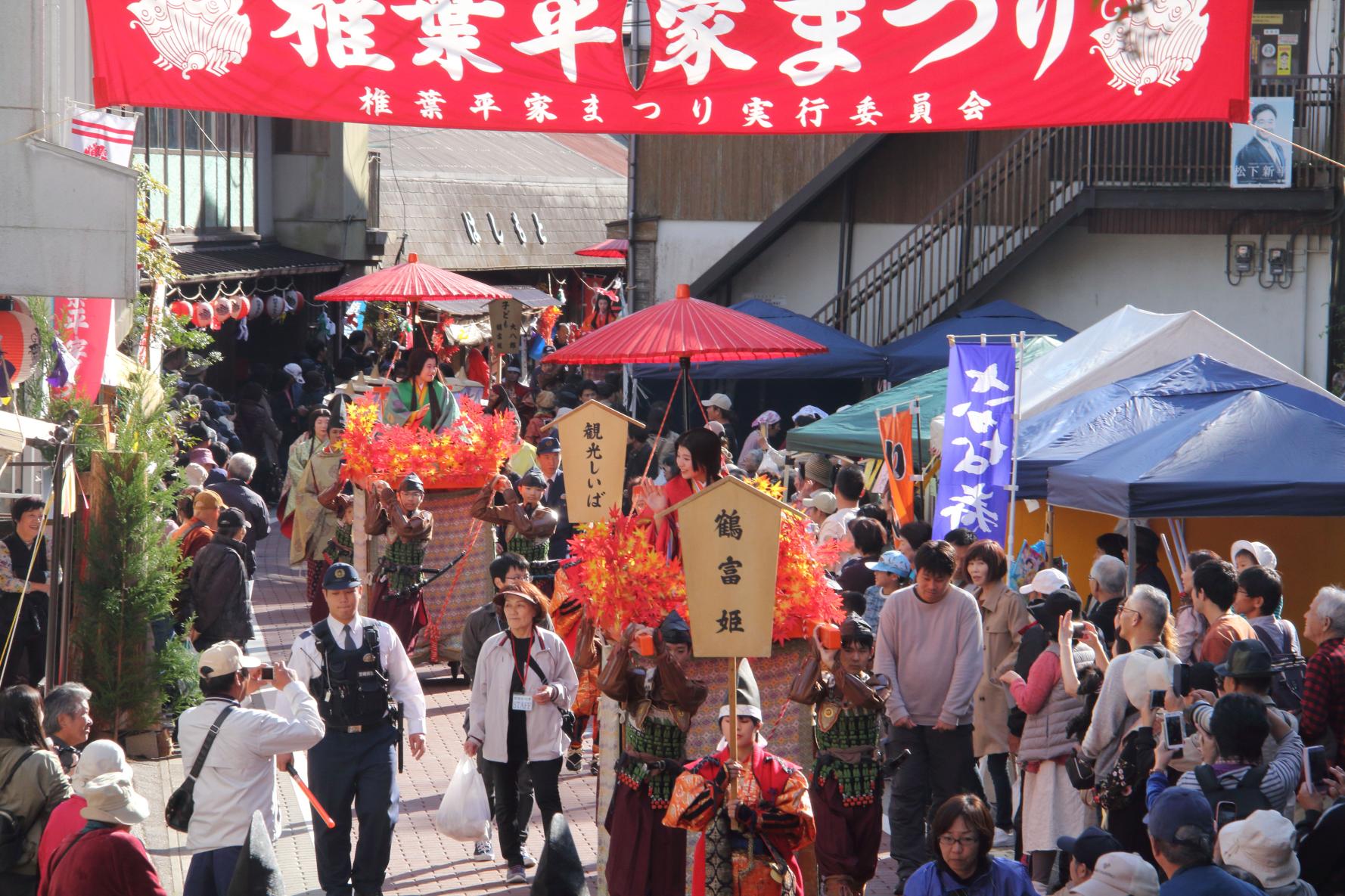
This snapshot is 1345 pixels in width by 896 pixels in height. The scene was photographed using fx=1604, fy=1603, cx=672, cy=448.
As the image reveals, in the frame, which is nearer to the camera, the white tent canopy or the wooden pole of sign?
the wooden pole of sign

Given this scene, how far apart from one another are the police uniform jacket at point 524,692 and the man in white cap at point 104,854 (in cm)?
281

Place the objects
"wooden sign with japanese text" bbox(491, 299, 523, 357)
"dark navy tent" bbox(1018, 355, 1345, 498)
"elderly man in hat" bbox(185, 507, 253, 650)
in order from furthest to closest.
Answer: "wooden sign with japanese text" bbox(491, 299, 523, 357) < "elderly man in hat" bbox(185, 507, 253, 650) < "dark navy tent" bbox(1018, 355, 1345, 498)

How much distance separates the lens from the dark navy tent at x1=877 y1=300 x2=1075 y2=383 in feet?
61.3

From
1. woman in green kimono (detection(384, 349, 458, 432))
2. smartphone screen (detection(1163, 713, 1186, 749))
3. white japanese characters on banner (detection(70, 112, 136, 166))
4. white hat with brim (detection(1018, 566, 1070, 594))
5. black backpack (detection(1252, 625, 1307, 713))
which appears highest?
white japanese characters on banner (detection(70, 112, 136, 166))

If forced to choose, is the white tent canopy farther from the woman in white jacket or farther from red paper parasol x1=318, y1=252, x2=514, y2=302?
red paper parasol x1=318, y1=252, x2=514, y2=302

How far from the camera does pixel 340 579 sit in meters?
8.02

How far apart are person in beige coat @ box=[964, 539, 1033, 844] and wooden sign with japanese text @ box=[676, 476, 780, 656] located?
7.73 feet

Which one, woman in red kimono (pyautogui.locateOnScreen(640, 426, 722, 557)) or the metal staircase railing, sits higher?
the metal staircase railing

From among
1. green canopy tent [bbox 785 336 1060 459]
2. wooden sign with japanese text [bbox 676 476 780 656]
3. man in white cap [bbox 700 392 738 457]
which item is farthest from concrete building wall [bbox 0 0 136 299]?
man in white cap [bbox 700 392 738 457]

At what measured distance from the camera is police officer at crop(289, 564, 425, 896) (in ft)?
26.1

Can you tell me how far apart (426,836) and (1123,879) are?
513cm

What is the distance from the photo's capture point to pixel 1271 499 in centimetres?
958

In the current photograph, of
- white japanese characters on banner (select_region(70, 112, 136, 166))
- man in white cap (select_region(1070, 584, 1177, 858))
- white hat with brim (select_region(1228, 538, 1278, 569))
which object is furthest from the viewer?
white japanese characters on banner (select_region(70, 112, 136, 166))

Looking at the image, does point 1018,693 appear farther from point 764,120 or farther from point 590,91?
point 590,91
